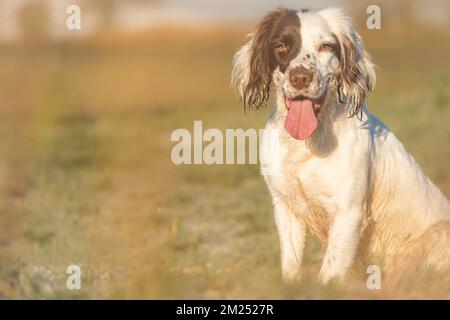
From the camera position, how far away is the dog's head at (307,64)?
6.44 m

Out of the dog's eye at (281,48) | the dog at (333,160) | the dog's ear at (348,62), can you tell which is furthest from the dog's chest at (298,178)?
the dog's eye at (281,48)

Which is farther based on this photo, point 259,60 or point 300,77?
point 259,60

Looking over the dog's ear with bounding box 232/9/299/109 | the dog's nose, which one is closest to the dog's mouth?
the dog's nose

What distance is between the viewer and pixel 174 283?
585 centimetres

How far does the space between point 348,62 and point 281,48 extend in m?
0.46

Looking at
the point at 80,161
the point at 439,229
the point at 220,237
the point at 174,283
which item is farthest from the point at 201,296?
the point at 80,161

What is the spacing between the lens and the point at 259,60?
6.89 metres

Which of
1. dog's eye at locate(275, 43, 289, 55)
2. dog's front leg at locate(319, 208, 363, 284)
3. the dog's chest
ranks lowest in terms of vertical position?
dog's front leg at locate(319, 208, 363, 284)

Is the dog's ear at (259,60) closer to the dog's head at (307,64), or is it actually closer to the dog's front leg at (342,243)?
the dog's head at (307,64)

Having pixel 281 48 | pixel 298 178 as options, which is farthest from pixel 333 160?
pixel 281 48

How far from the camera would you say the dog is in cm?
648

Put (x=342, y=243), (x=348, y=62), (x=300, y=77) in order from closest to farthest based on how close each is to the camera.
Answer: (x=300, y=77), (x=342, y=243), (x=348, y=62)

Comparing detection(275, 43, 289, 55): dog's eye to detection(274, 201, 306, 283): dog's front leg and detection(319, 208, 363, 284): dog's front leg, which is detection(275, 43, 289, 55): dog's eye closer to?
detection(274, 201, 306, 283): dog's front leg

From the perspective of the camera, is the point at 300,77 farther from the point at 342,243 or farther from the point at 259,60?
the point at 342,243
